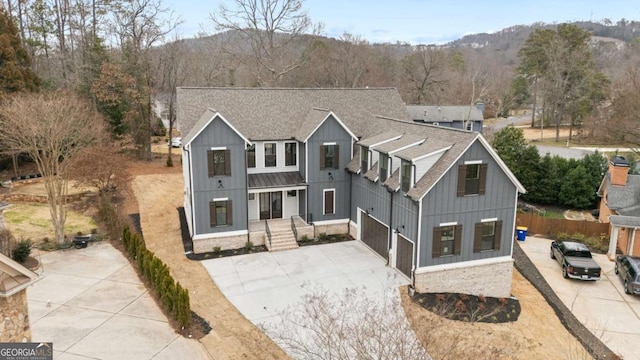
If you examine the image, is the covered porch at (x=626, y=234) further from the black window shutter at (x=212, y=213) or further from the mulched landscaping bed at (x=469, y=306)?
the black window shutter at (x=212, y=213)

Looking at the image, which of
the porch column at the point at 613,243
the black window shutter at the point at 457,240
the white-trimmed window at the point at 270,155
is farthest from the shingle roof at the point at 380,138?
the porch column at the point at 613,243

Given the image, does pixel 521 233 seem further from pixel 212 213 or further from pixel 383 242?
pixel 212 213

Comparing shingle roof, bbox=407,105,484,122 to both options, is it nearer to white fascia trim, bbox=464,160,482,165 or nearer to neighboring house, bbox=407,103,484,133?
neighboring house, bbox=407,103,484,133

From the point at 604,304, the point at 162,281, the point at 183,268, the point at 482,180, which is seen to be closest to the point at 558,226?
the point at 604,304

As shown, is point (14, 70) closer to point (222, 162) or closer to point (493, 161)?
point (222, 162)

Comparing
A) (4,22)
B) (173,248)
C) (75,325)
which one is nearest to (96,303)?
(75,325)
